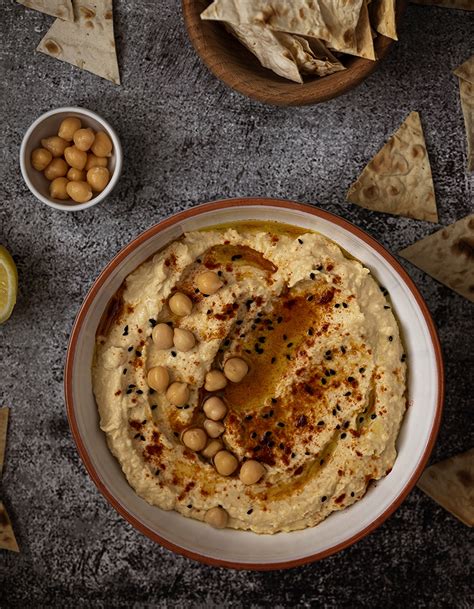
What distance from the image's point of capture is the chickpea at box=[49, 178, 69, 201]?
10.3 ft

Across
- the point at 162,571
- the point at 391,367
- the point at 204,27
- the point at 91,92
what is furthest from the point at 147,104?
the point at 162,571

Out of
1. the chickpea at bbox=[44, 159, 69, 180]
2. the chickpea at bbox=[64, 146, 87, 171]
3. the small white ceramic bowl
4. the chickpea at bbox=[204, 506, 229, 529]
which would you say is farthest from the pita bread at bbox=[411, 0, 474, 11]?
the chickpea at bbox=[204, 506, 229, 529]

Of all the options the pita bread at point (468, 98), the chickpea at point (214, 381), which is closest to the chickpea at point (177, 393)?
the chickpea at point (214, 381)

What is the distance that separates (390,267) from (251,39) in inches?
42.8

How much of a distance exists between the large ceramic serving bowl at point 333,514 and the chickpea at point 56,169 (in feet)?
1.82

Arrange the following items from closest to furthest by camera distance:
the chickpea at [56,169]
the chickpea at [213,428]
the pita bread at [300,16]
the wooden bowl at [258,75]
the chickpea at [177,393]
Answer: the pita bread at [300,16]
the wooden bowl at [258,75]
the chickpea at [177,393]
the chickpea at [213,428]
the chickpea at [56,169]

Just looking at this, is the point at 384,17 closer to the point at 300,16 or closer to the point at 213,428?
the point at 300,16

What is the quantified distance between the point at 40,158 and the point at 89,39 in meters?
0.61

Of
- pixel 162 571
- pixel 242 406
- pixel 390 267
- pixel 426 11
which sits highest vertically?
pixel 426 11

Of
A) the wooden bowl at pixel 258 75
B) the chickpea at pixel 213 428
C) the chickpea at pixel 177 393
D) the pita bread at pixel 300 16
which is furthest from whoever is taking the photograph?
the chickpea at pixel 213 428

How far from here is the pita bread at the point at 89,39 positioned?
321cm

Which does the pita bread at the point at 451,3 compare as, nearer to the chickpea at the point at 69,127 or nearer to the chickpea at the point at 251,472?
the chickpea at the point at 69,127

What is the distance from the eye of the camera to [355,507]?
304cm

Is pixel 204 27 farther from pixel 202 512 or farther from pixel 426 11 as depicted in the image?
pixel 202 512
